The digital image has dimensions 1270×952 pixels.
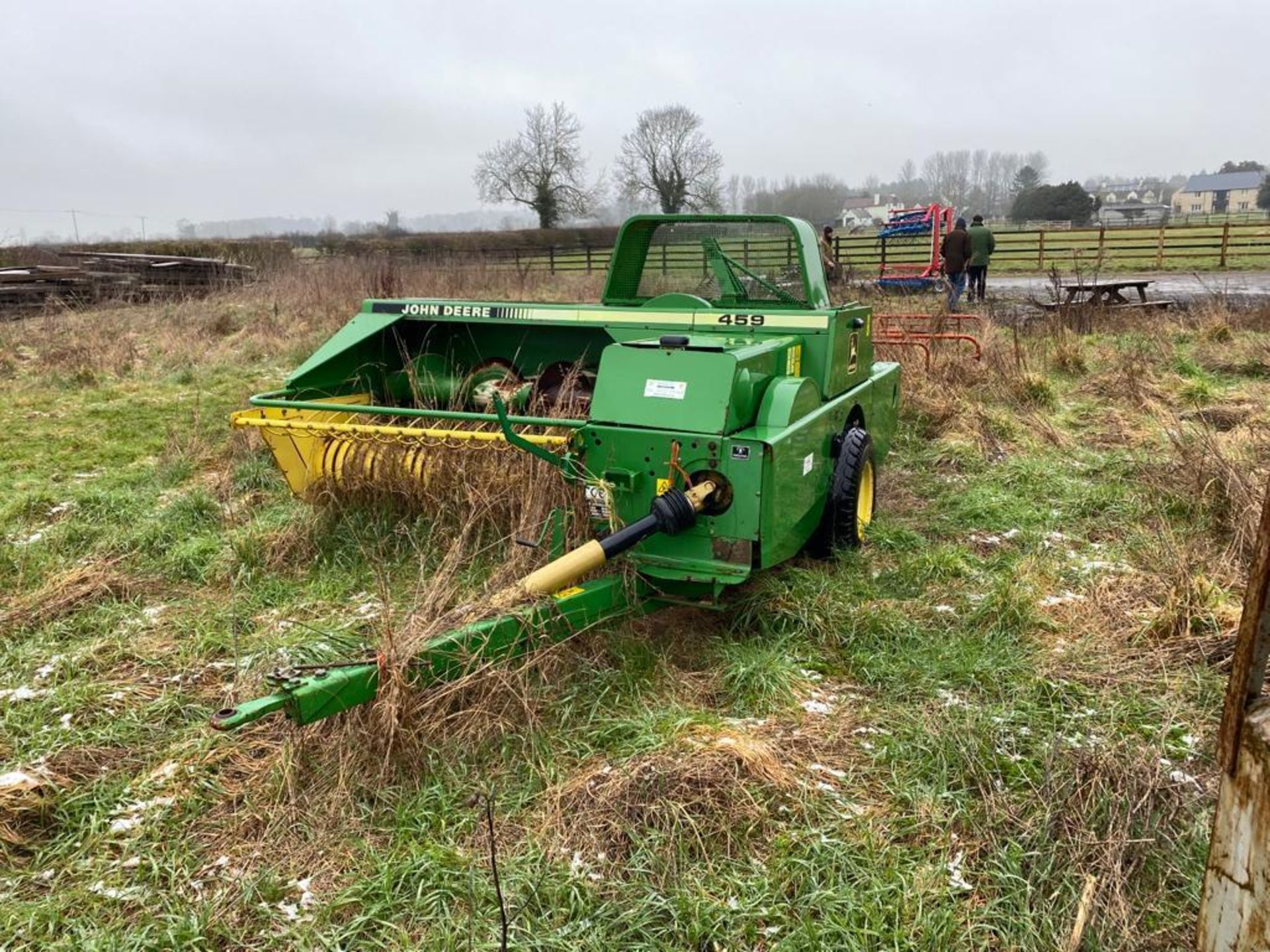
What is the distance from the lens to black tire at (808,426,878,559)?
4.41 meters

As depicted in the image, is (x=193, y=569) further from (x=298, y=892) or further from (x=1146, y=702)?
(x=1146, y=702)

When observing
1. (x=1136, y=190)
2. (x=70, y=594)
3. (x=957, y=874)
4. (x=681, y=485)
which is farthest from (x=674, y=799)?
(x=1136, y=190)

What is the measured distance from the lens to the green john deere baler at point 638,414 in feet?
10.7

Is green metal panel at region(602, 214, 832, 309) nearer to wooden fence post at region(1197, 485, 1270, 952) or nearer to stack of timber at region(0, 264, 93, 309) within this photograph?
wooden fence post at region(1197, 485, 1270, 952)

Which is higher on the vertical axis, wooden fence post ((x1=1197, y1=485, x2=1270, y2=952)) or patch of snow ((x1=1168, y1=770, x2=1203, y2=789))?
wooden fence post ((x1=1197, y1=485, x2=1270, y2=952))

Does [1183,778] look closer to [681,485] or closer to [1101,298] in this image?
[681,485]

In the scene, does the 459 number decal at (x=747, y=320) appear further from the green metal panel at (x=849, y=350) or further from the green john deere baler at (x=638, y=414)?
the green metal panel at (x=849, y=350)

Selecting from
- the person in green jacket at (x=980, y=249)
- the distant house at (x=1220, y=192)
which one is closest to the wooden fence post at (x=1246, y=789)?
the person in green jacket at (x=980, y=249)

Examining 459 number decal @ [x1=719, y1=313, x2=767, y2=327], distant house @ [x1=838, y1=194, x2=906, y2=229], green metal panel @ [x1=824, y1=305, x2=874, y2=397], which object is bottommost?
green metal panel @ [x1=824, y1=305, x2=874, y2=397]

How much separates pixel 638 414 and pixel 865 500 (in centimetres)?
196

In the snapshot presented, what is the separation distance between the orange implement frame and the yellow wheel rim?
3.54 metres

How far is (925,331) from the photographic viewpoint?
10500 millimetres

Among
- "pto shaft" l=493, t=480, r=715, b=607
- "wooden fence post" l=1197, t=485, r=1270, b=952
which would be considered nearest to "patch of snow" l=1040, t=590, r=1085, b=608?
"pto shaft" l=493, t=480, r=715, b=607

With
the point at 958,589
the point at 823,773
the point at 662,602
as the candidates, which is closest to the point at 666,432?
the point at 662,602
